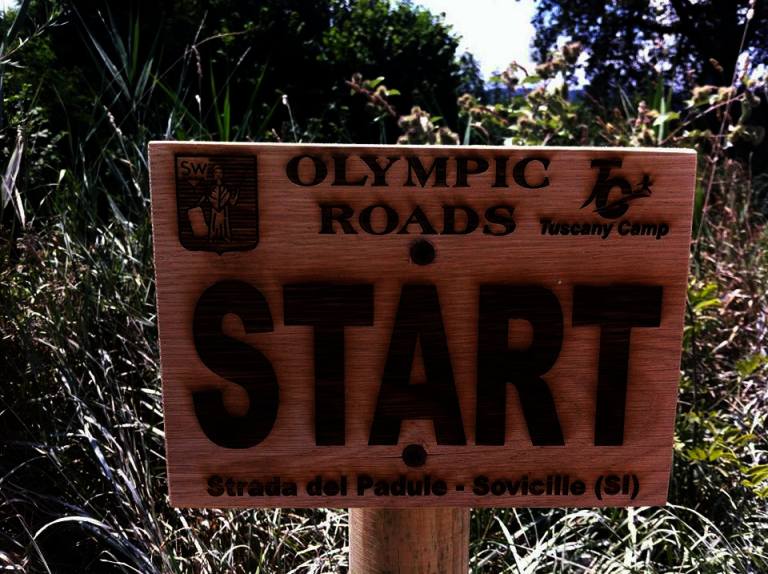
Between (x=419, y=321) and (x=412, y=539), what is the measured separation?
1.08 feet

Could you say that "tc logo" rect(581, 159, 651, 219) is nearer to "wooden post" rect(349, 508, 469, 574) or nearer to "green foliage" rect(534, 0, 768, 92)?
"wooden post" rect(349, 508, 469, 574)

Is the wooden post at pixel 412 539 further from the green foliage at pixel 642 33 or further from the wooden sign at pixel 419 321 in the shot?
the green foliage at pixel 642 33

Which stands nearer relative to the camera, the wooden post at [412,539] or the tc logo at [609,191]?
the tc logo at [609,191]

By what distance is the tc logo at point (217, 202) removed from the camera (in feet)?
2.81

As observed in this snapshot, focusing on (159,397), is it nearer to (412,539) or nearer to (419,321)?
(412,539)

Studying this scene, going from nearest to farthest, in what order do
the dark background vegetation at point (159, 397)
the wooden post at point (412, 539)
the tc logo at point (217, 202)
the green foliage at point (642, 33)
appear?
the tc logo at point (217, 202), the wooden post at point (412, 539), the dark background vegetation at point (159, 397), the green foliage at point (642, 33)

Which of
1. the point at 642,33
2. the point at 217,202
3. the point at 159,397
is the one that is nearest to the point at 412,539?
the point at 217,202

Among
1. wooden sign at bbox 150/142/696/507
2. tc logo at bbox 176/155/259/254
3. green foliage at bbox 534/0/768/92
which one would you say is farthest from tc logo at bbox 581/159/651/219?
green foliage at bbox 534/0/768/92

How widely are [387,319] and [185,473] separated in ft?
1.11

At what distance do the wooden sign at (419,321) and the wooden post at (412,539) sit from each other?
0.08m

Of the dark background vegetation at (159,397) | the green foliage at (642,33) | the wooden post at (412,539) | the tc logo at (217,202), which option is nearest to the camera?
the tc logo at (217,202)

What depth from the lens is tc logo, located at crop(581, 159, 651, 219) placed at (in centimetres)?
87

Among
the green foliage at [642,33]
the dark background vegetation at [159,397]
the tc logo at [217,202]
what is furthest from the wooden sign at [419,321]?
the green foliage at [642,33]

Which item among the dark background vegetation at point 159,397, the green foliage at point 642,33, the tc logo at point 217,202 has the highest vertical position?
the green foliage at point 642,33
